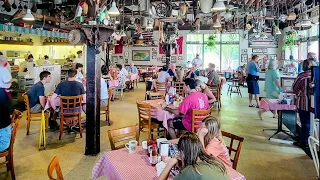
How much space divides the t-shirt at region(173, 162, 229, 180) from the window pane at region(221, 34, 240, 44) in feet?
56.6

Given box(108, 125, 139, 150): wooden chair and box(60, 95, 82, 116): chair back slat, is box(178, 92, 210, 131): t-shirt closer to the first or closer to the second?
box(108, 125, 139, 150): wooden chair

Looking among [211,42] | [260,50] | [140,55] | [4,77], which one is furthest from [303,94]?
[140,55]

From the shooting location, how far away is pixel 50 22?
37.3 ft

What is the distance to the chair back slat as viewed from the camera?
5.64 meters

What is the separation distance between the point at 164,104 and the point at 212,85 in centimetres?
372

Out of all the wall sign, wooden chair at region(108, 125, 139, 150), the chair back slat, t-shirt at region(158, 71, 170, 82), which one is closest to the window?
the wall sign

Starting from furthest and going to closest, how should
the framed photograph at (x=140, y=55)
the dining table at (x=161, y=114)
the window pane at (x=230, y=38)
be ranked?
the framed photograph at (x=140, y=55) → the window pane at (x=230, y=38) → the dining table at (x=161, y=114)

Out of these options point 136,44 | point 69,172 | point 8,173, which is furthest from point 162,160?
point 136,44

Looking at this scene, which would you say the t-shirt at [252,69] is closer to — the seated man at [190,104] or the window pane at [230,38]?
the seated man at [190,104]

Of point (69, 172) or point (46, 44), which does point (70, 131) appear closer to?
point (69, 172)

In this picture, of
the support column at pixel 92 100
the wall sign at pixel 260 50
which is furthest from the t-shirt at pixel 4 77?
the wall sign at pixel 260 50

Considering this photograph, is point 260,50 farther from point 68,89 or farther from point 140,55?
point 68,89

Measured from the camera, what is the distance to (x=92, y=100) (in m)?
5.01

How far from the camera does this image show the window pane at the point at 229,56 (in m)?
18.5
